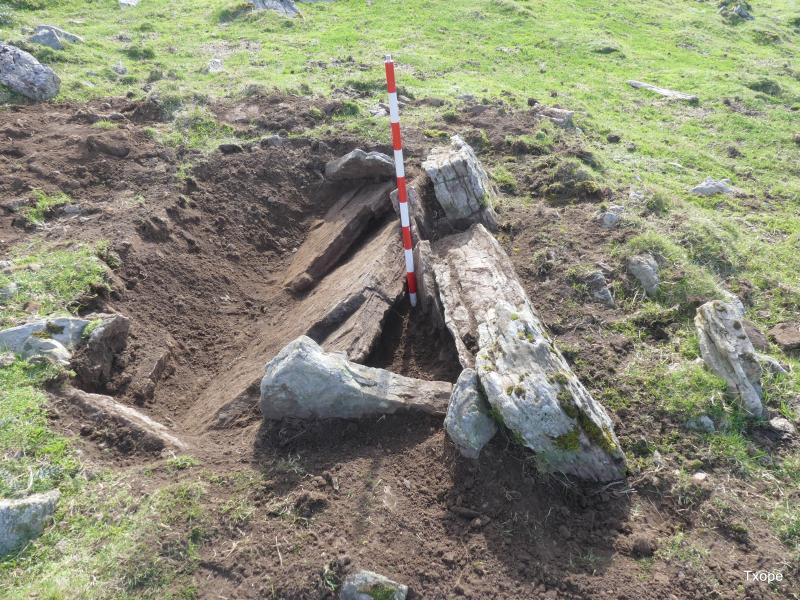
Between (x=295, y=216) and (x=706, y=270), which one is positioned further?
(x=295, y=216)

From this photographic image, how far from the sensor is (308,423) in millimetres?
4953

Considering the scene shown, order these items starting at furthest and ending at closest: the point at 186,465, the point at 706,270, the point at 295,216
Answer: the point at 295,216 → the point at 706,270 → the point at 186,465

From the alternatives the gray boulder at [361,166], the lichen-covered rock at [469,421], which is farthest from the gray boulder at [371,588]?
the gray boulder at [361,166]

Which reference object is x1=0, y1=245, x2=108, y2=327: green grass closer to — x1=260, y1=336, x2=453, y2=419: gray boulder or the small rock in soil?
x1=260, y1=336, x2=453, y2=419: gray boulder

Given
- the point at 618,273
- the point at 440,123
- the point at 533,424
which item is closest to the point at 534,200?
the point at 618,273

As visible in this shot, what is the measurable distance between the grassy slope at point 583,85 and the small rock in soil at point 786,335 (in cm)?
28

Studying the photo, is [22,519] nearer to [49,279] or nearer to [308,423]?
[308,423]

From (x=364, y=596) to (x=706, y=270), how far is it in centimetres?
650

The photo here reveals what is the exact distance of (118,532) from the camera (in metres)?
4.11

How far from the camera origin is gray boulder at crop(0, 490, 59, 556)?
402 cm

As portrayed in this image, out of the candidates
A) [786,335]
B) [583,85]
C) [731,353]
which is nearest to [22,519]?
[731,353]

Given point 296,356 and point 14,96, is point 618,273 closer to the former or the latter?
point 296,356

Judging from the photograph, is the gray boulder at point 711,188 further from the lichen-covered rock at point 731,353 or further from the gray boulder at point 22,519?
the gray boulder at point 22,519

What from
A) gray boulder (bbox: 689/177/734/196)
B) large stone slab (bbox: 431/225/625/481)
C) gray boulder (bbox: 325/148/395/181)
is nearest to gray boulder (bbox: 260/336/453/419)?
large stone slab (bbox: 431/225/625/481)
